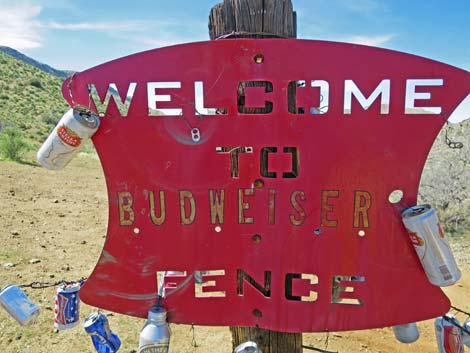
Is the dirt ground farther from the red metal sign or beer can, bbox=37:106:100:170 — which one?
beer can, bbox=37:106:100:170

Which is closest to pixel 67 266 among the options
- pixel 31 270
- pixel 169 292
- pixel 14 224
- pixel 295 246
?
pixel 31 270

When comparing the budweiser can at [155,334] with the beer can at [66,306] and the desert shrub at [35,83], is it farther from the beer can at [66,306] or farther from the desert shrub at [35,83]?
the desert shrub at [35,83]

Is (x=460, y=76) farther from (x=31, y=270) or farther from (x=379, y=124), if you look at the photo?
(x=31, y=270)

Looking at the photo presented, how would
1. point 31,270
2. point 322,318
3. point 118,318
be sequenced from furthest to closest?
1. point 31,270
2. point 118,318
3. point 322,318

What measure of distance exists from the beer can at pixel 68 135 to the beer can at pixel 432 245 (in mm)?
1256

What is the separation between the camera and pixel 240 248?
4.62ft

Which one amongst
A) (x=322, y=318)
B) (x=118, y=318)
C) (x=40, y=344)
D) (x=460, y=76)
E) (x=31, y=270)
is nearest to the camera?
(x=460, y=76)

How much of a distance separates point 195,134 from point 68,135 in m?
0.49

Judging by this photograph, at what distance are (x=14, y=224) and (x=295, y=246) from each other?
5.82m

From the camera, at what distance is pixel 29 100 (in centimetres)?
2617

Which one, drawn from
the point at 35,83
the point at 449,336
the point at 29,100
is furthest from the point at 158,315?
the point at 35,83

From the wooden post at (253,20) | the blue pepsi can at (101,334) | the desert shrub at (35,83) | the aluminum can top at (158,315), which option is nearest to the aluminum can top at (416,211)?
the wooden post at (253,20)

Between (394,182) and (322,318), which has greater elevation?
(394,182)

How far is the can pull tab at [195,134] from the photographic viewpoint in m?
1.36
